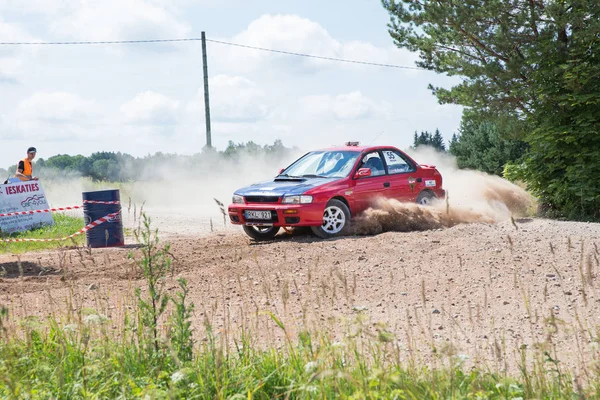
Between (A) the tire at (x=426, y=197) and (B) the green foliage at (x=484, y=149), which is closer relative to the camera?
(A) the tire at (x=426, y=197)

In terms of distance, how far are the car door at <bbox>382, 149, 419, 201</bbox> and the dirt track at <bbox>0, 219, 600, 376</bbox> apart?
2.08 meters

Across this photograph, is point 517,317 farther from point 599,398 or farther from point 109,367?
point 109,367

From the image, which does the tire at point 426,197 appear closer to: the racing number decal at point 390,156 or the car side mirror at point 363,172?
the racing number decal at point 390,156

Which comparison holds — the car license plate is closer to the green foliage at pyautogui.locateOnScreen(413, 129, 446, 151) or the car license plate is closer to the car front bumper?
the car front bumper

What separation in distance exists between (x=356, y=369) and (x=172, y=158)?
4172 cm

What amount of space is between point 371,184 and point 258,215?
7.78 feet

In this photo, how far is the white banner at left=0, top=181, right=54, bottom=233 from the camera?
17984 mm

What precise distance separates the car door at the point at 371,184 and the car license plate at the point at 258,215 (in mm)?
1706

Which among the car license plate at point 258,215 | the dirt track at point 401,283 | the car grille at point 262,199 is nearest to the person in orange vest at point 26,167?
the dirt track at point 401,283

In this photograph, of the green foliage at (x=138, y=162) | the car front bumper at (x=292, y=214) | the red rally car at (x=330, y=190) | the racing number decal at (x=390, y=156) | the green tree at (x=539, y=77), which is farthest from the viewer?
the green foliage at (x=138, y=162)

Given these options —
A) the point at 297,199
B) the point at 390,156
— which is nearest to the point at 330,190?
the point at 297,199

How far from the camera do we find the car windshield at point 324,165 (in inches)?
555

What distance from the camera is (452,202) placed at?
15961 millimetres

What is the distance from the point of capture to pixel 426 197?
15.3 meters
